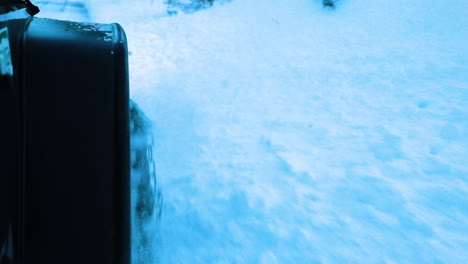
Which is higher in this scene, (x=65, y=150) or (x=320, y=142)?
(x=65, y=150)

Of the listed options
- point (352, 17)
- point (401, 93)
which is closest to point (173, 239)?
point (401, 93)

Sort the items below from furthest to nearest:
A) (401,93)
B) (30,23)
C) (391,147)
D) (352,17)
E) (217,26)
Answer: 1. (217,26)
2. (352,17)
3. (401,93)
4. (391,147)
5. (30,23)

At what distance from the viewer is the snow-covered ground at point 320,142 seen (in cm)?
237

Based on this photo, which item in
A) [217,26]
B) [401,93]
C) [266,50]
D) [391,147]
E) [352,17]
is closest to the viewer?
[391,147]

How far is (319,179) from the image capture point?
9.95ft

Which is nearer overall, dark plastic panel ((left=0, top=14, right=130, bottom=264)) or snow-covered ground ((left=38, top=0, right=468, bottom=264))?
dark plastic panel ((left=0, top=14, right=130, bottom=264))

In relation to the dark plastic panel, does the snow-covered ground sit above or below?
below

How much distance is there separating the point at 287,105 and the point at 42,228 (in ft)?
13.1

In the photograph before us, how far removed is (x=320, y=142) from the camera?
12.2 feet

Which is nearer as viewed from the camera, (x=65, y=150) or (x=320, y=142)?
(x=65, y=150)

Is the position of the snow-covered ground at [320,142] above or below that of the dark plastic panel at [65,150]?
below

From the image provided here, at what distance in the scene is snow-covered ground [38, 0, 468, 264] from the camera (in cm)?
237

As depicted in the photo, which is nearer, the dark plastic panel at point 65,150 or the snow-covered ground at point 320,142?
the dark plastic panel at point 65,150

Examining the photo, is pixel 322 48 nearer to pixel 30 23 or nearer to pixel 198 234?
pixel 198 234
